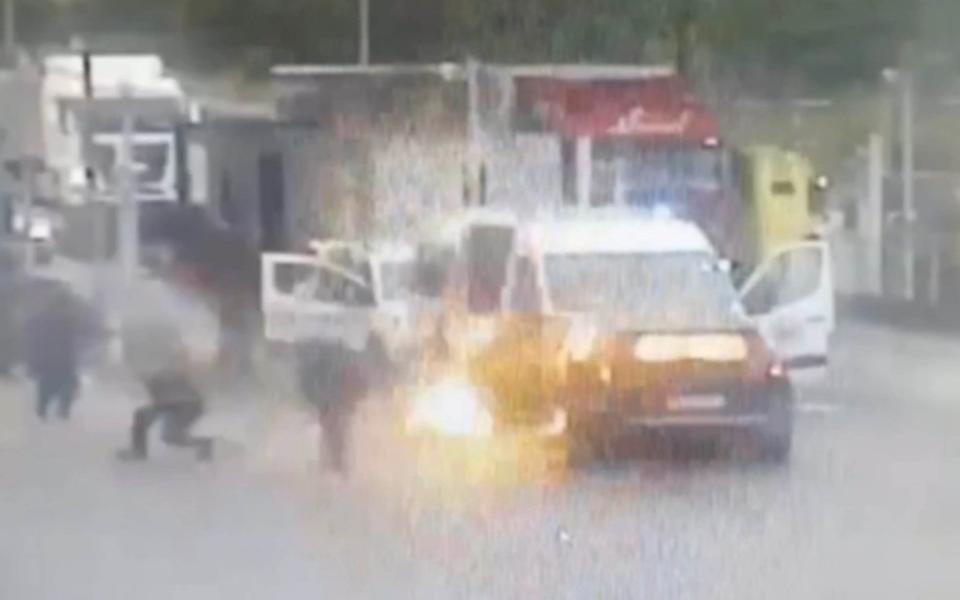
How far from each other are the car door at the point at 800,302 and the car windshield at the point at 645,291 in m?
0.02

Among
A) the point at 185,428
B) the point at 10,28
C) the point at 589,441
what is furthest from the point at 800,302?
the point at 10,28

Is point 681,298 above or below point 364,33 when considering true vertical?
below

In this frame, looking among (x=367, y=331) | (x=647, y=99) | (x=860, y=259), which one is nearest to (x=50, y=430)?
(x=367, y=331)

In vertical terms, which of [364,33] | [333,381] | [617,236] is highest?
[364,33]

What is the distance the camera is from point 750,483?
1.26m

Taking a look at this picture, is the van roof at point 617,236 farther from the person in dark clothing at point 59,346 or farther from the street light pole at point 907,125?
the person in dark clothing at point 59,346

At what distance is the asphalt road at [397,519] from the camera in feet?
4.13

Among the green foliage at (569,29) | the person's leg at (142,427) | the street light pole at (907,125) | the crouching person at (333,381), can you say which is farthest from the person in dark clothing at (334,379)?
the street light pole at (907,125)

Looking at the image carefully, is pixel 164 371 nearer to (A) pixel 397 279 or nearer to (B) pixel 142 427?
(B) pixel 142 427

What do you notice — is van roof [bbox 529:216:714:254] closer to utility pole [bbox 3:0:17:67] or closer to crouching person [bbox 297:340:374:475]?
crouching person [bbox 297:340:374:475]

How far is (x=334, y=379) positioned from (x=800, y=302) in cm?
34

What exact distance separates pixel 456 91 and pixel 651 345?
23cm

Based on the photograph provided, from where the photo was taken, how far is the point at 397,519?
127cm

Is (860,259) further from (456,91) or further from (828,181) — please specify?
(456,91)
